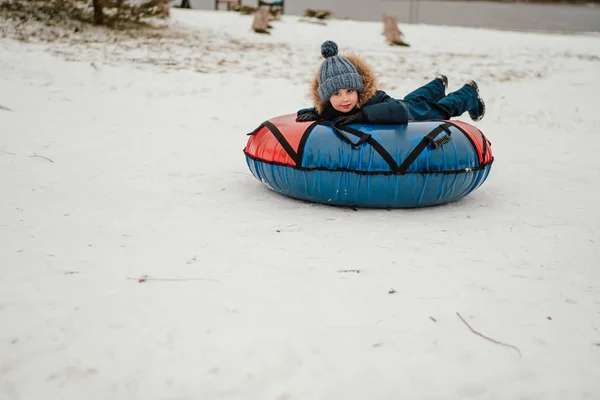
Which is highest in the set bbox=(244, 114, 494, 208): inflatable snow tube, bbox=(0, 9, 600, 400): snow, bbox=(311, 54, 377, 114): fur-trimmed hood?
bbox=(311, 54, 377, 114): fur-trimmed hood

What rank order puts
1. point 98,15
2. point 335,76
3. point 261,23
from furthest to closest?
point 261,23
point 98,15
point 335,76

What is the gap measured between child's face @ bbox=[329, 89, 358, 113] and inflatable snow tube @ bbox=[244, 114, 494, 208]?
24cm

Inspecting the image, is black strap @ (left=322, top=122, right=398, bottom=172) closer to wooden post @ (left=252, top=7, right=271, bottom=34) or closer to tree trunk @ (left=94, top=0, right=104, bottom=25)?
tree trunk @ (left=94, top=0, right=104, bottom=25)

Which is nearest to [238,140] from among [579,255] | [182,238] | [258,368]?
[182,238]

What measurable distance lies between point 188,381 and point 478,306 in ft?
4.45

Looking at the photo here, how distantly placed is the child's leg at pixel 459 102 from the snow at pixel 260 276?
0.67m

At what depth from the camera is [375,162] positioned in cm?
382

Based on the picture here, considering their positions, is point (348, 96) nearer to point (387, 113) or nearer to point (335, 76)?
point (335, 76)

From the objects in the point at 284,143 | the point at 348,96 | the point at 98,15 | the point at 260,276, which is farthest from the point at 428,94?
the point at 98,15

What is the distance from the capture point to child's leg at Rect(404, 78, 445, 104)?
16.1 ft

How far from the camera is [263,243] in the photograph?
3418 millimetres

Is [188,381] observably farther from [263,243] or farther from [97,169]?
[97,169]

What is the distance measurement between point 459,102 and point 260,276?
2682mm

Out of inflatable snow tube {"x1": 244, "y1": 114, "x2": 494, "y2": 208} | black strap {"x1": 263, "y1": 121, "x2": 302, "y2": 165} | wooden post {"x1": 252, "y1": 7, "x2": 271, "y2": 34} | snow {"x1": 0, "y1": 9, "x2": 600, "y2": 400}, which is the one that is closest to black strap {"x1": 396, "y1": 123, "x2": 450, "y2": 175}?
inflatable snow tube {"x1": 244, "y1": 114, "x2": 494, "y2": 208}
